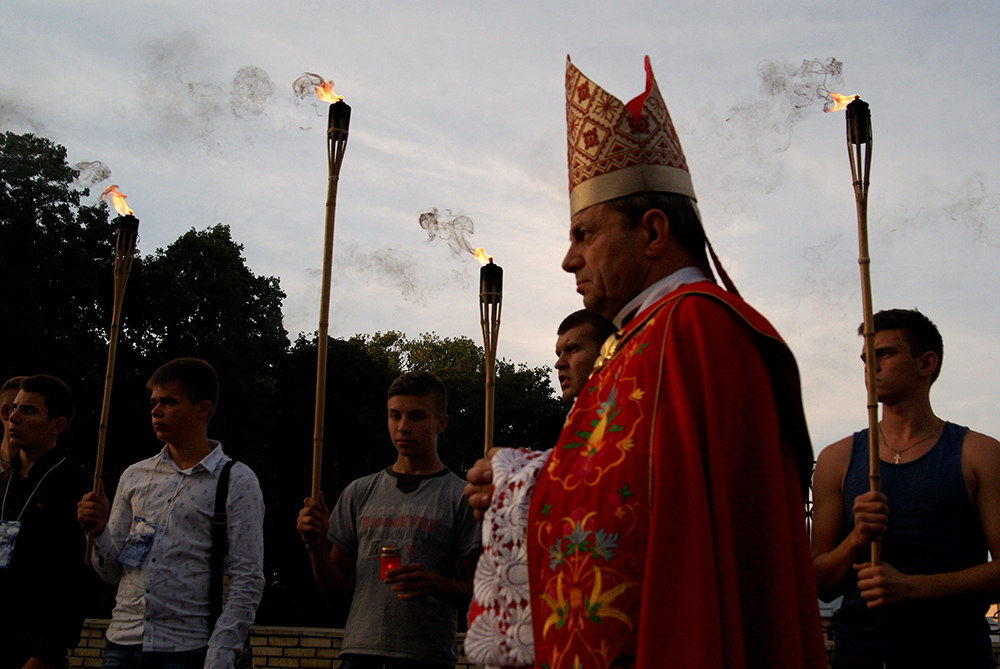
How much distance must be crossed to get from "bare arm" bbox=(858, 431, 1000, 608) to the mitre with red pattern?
6.14 ft

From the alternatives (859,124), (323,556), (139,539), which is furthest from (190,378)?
(859,124)

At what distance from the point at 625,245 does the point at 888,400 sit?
209 centimetres

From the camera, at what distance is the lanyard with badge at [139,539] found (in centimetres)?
454

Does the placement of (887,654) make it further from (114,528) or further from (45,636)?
(45,636)

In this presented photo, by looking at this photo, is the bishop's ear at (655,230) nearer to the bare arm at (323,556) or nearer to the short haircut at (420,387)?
the bare arm at (323,556)

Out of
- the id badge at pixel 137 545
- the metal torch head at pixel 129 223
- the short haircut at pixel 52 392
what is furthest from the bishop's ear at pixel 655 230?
the metal torch head at pixel 129 223

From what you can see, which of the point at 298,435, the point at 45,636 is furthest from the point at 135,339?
the point at 45,636

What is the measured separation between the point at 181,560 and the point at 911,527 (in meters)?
3.54

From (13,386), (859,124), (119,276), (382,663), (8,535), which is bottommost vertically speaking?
(382,663)

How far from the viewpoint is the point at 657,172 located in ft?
8.97

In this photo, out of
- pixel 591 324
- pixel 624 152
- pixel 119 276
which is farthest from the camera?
pixel 119 276

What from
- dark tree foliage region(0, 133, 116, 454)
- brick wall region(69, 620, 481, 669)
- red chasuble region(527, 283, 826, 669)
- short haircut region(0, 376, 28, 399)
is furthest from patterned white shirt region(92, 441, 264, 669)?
dark tree foliage region(0, 133, 116, 454)

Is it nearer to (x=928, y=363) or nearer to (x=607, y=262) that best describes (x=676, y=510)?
(x=607, y=262)

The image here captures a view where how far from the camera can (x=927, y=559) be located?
366 centimetres
